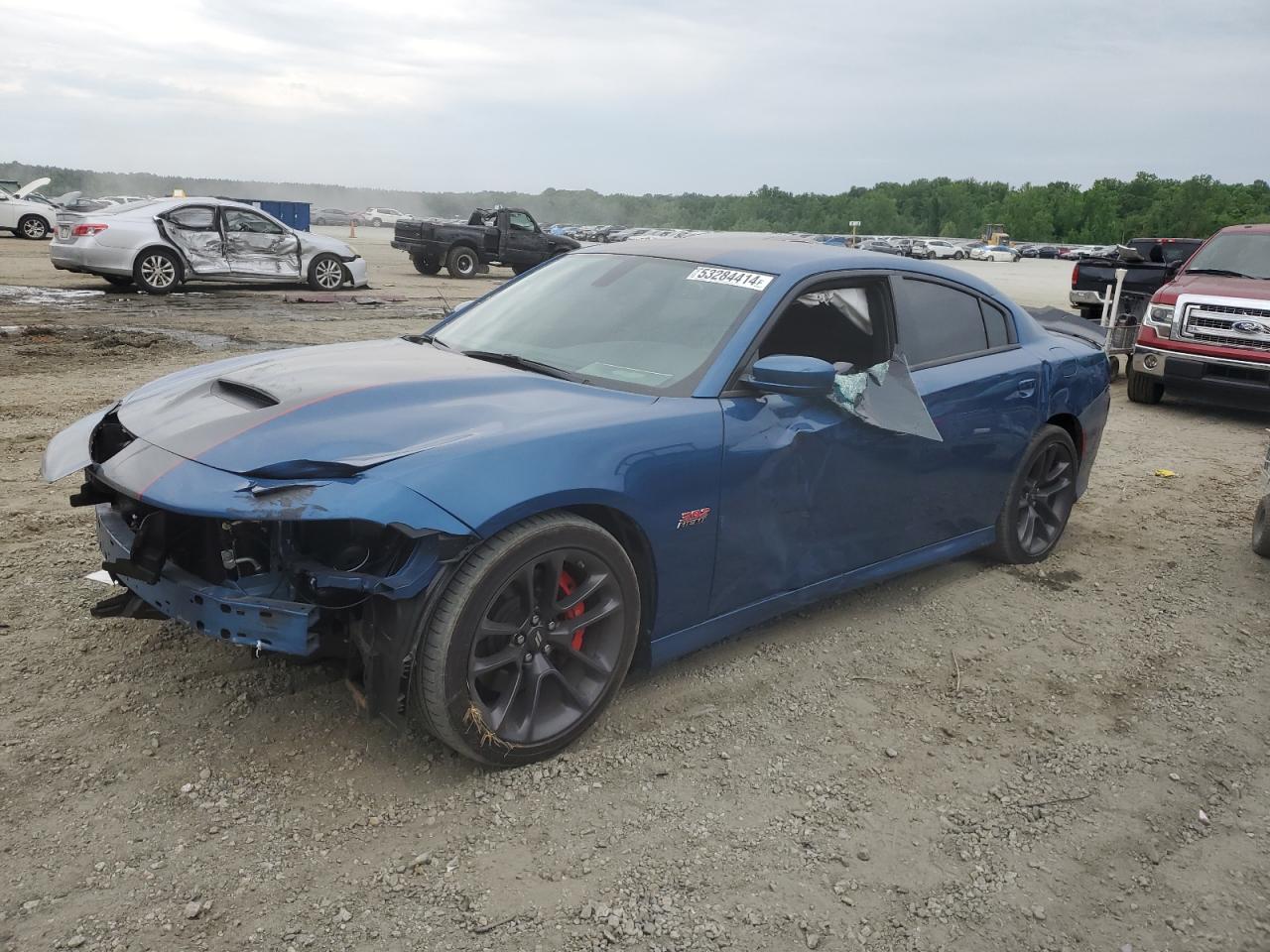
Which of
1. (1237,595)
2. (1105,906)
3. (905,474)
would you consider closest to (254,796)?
(1105,906)

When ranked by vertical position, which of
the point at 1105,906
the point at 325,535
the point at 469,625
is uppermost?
the point at 325,535

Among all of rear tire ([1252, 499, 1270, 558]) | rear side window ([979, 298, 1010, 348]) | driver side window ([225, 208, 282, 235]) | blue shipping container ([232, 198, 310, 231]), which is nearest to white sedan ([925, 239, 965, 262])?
blue shipping container ([232, 198, 310, 231])

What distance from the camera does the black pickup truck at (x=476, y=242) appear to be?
76.5 feet

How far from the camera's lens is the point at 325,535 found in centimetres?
290

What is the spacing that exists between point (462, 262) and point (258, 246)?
308 inches

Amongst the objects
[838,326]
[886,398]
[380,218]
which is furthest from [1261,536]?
[380,218]

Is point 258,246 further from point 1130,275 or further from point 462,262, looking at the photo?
point 1130,275

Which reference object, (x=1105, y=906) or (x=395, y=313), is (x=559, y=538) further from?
(x=395, y=313)

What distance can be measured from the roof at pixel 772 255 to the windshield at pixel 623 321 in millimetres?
85

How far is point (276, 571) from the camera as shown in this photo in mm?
2830

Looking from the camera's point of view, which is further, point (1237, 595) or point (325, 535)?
point (1237, 595)

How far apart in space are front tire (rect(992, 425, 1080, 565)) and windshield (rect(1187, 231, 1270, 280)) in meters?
6.16

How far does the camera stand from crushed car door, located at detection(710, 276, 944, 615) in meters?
3.50

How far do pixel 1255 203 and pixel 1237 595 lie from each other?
133 metres
